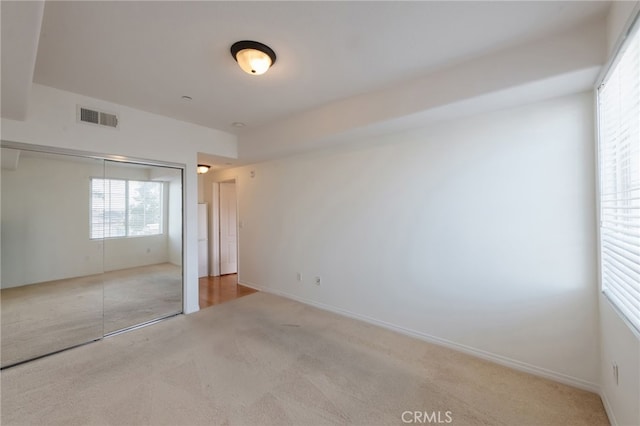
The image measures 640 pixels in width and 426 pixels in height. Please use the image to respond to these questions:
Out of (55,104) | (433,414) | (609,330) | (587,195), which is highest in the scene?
(55,104)

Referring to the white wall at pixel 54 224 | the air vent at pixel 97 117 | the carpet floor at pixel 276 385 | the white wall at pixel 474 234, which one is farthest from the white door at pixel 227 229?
Answer: the carpet floor at pixel 276 385

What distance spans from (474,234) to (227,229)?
4.87 meters

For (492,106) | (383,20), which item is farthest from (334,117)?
(492,106)

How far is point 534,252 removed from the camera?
230cm

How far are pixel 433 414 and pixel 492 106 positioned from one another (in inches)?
103

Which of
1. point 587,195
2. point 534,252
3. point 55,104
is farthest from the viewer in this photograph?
point 55,104

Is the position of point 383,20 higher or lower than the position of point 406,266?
higher

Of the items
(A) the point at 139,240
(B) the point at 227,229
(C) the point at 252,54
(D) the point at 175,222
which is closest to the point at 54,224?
(A) the point at 139,240

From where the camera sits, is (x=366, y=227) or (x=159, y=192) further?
(x=159, y=192)

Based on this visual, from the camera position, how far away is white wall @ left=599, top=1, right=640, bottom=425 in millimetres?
1382

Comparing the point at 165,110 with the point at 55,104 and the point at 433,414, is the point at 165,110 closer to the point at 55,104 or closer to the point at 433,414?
the point at 55,104

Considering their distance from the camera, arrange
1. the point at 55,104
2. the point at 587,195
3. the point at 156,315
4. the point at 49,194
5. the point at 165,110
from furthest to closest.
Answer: the point at 156,315
the point at 165,110
the point at 49,194
the point at 55,104
the point at 587,195

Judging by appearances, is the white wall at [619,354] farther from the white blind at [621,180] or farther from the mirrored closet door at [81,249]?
the mirrored closet door at [81,249]

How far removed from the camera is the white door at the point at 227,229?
18.8 ft
